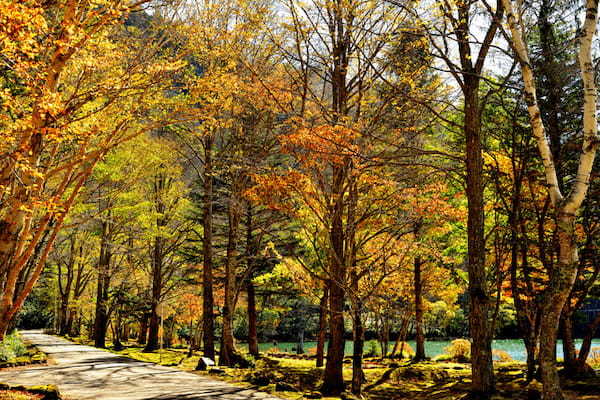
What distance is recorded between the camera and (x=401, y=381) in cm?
1403

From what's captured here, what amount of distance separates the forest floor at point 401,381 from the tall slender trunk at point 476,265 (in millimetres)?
2632

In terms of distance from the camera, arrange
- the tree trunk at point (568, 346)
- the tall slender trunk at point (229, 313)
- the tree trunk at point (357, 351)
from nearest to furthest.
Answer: the tree trunk at point (357, 351), the tree trunk at point (568, 346), the tall slender trunk at point (229, 313)

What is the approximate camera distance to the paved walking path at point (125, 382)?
8160 millimetres

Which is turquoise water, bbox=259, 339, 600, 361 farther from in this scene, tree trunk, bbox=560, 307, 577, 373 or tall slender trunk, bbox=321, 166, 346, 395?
tall slender trunk, bbox=321, 166, 346, 395

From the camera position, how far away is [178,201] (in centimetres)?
1964

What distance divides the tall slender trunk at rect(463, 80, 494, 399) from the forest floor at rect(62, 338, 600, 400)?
2.63 m

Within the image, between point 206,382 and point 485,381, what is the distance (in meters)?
5.78

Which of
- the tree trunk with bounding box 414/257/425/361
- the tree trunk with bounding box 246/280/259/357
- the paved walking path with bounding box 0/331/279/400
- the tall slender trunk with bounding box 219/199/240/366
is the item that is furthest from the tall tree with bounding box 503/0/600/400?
the tree trunk with bounding box 246/280/259/357

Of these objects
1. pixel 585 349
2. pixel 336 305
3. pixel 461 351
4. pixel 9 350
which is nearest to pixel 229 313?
pixel 336 305

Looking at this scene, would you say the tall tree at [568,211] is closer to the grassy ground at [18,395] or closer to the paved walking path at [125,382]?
the paved walking path at [125,382]

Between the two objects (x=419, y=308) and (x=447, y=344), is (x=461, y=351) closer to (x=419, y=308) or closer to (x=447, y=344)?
(x=419, y=308)

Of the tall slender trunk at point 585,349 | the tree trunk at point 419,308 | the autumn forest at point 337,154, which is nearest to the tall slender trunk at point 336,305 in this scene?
the autumn forest at point 337,154

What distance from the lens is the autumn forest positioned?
5758 mm

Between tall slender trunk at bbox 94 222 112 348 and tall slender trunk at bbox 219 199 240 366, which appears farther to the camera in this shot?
tall slender trunk at bbox 94 222 112 348
